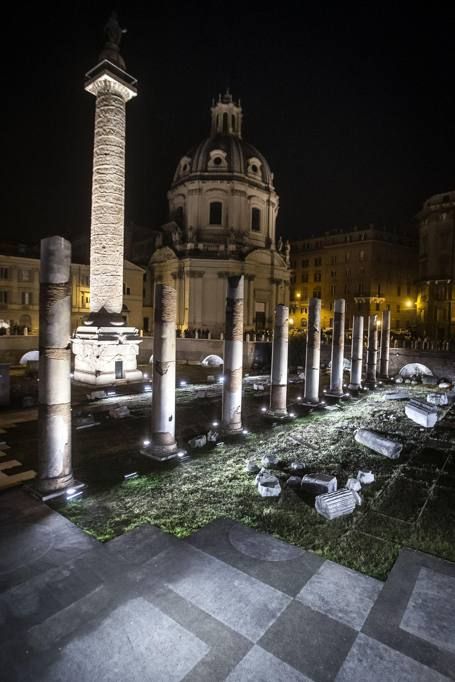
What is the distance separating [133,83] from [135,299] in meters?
26.4

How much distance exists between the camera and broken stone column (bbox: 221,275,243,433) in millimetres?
11406

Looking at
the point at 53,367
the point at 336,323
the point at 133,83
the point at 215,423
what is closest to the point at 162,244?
the point at 133,83

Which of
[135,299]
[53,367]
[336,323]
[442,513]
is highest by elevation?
[135,299]

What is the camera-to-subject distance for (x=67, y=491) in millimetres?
7031

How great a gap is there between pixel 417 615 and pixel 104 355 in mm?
17021

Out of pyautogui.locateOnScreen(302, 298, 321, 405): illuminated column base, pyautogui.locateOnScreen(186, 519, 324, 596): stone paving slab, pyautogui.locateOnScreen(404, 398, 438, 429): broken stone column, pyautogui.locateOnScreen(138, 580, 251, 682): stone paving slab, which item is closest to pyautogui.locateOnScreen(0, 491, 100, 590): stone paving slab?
pyautogui.locateOnScreen(138, 580, 251, 682): stone paving slab

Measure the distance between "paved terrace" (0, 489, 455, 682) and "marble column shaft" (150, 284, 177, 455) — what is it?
362 cm

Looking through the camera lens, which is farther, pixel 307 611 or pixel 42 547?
pixel 42 547

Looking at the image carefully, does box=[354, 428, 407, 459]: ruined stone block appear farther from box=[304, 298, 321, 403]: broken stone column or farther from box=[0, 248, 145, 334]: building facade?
box=[0, 248, 145, 334]: building facade

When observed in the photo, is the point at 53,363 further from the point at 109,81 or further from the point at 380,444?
the point at 109,81

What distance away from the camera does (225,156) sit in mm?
40938

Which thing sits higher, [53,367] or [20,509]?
[53,367]

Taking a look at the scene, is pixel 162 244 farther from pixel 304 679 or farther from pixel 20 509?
pixel 304 679

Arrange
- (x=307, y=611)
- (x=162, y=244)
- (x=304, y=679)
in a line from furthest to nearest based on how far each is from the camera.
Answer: (x=162, y=244) → (x=307, y=611) → (x=304, y=679)
